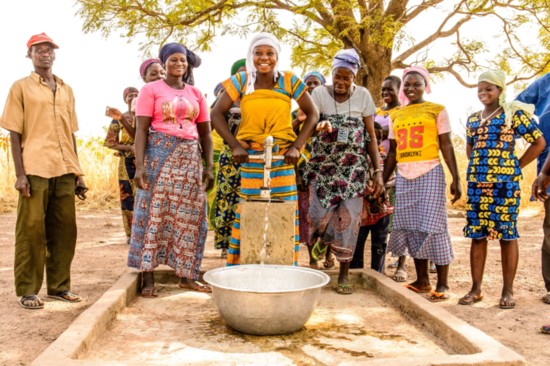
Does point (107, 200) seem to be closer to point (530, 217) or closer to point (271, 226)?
point (530, 217)

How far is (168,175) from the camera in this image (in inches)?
161

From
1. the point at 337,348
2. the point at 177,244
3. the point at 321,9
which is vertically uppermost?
the point at 321,9

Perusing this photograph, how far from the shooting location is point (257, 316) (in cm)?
310

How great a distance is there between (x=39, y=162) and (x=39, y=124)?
268 millimetres

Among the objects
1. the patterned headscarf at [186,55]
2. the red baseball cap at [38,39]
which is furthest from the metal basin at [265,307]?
the red baseball cap at [38,39]

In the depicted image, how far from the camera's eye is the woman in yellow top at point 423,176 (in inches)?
173

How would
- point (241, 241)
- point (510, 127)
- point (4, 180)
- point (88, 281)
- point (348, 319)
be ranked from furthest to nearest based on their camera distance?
point (4, 180)
point (88, 281)
point (510, 127)
point (241, 241)
point (348, 319)

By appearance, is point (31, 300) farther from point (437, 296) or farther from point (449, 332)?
point (437, 296)

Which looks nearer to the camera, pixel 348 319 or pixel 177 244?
pixel 348 319

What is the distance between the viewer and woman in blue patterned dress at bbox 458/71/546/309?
4168 millimetres

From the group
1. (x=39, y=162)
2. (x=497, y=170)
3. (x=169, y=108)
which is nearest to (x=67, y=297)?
(x=39, y=162)

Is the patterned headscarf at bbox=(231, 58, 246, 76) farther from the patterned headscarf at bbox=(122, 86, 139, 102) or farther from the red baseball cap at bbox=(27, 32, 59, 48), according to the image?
the patterned headscarf at bbox=(122, 86, 139, 102)

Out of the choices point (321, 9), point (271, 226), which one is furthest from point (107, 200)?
point (271, 226)

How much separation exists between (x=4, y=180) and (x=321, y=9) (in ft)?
23.8
